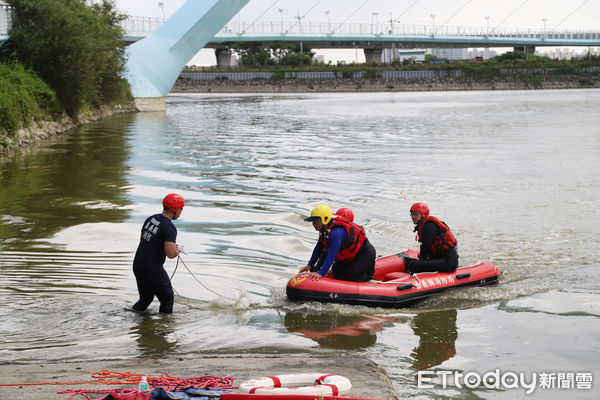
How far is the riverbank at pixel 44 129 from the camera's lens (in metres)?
22.5

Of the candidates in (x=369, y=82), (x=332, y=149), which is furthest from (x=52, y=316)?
(x=369, y=82)

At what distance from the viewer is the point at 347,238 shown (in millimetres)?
8234

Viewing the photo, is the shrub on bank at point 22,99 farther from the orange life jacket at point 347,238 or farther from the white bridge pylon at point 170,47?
the white bridge pylon at point 170,47

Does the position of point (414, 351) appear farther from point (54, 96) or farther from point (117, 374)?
point (54, 96)

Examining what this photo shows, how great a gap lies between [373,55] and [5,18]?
3038 inches

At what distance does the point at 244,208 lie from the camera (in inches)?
551

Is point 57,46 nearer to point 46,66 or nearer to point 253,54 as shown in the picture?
point 46,66

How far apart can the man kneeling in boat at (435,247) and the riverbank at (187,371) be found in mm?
3324

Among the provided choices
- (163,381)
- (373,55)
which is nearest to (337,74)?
(373,55)

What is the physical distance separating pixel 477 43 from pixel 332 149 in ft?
273

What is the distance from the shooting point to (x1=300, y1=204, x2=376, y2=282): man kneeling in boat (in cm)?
803

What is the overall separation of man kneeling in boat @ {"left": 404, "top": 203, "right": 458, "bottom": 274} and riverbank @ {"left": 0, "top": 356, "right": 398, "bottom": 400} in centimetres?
332

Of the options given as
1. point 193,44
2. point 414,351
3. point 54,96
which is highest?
point 193,44

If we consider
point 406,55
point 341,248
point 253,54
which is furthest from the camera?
point 406,55
